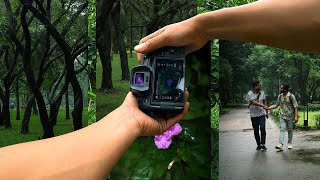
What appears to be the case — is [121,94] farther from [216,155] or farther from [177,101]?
[177,101]

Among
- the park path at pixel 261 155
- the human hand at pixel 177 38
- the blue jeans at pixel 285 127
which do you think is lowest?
the park path at pixel 261 155

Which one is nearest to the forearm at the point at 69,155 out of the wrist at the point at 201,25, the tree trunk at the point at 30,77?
the wrist at the point at 201,25

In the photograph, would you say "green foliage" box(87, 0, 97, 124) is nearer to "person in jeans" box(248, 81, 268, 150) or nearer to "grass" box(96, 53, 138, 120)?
"grass" box(96, 53, 138, 120)

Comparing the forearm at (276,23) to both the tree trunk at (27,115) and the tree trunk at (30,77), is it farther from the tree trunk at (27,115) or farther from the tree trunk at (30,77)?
the tree trunk at (27,115)

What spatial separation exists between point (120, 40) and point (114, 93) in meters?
0.61

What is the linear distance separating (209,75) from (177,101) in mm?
3163

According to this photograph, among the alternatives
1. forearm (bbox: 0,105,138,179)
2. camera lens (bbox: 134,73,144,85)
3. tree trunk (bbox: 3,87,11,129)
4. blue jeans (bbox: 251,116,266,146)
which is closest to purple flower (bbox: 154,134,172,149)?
blue jeans (bbox: 251,116,266,146)

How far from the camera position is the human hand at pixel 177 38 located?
1.41m

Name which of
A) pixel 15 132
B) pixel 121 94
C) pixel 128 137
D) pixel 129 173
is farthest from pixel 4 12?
pixel 128 137

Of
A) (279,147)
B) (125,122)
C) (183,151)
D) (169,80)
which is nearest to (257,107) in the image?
(279,147)

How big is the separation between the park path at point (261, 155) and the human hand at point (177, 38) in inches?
127

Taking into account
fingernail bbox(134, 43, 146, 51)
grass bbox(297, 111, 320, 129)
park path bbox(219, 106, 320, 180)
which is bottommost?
park path bbox(219, 106, 320, 180)

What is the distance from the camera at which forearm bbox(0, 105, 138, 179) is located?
2.31 feet

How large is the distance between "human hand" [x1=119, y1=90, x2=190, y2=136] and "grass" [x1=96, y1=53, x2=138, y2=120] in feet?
11.0
